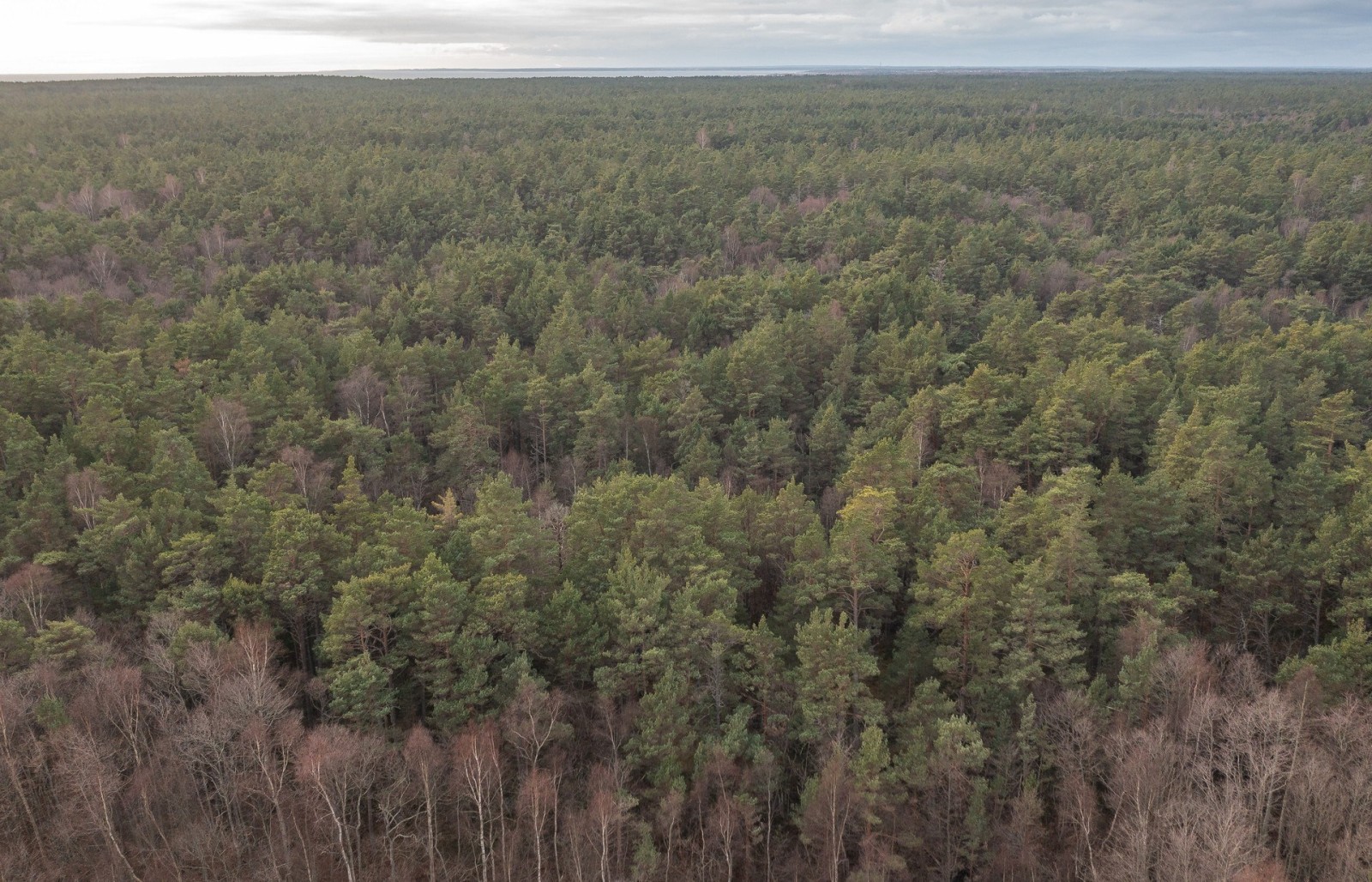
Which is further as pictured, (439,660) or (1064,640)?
(1064,640)

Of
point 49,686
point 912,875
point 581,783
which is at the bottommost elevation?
point 912,875

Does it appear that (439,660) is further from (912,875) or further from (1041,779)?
(1041,779)

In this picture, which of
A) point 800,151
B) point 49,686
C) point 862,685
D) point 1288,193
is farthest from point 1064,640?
point 800,151

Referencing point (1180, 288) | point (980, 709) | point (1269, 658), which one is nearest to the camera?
point (980, 709)

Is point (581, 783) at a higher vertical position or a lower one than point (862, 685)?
lower

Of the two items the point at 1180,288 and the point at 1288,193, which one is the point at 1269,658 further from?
the point at 1288,193

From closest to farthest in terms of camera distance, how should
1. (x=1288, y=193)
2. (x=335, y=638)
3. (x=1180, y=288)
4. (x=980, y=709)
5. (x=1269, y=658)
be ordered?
(x=335, y=638), (x=980, y=709), (x=1269, y=658), (x=1180, y=288), (x=1288, y=193)

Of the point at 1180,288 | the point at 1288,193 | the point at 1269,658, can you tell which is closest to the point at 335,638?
the point at 1269,658
